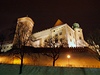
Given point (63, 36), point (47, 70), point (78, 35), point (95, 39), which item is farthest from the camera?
point (78, 35)

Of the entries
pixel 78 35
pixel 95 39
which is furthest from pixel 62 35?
pixel 95 39

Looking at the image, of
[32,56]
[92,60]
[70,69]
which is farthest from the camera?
[32,56]

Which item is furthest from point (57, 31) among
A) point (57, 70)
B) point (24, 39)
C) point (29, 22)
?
point (57, 70)

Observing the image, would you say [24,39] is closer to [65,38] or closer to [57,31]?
[65,38]

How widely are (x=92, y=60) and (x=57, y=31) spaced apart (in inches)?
1672

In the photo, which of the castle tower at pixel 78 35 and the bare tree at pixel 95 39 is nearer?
the bare tree at pixel 95 39

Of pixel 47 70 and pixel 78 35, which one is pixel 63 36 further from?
pixel 47 70

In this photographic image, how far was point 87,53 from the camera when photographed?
33531 mm

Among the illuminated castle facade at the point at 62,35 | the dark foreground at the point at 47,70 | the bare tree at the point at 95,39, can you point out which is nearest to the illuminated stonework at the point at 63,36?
the illuminated castle facade at the point at 62,35

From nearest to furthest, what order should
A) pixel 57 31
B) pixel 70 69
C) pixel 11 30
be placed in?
pixel 70 69
pixel 11 30
pixel 57 31

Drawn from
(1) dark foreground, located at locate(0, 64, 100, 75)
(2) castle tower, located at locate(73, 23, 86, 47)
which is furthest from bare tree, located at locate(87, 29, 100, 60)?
(2) castle tower, located at locate(73, 23, 86, 47)

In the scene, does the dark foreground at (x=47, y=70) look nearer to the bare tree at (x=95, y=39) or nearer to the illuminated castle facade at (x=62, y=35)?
the bare tree at (x=95, y=39)

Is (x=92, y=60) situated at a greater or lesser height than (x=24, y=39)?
lesser

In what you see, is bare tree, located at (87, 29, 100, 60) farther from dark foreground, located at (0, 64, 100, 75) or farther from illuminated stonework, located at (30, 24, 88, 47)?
illuminated stonework, located at (30, 24, 88, 47)
